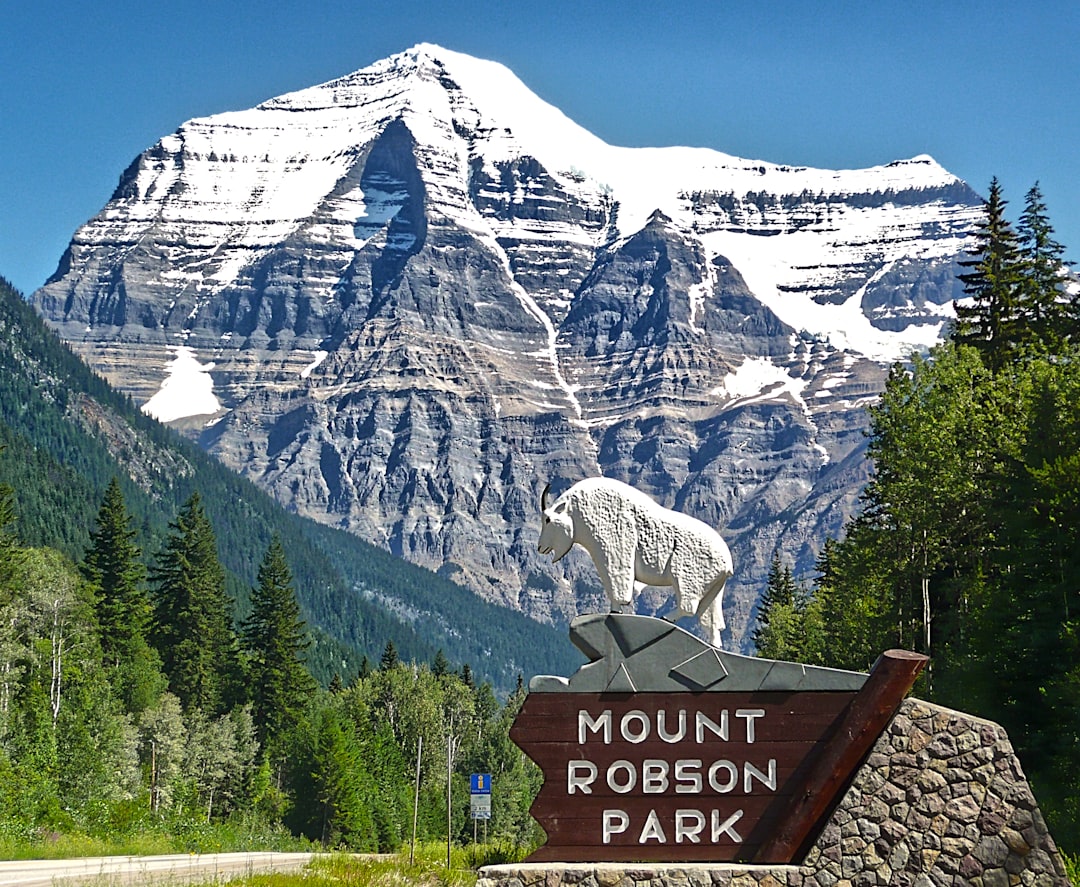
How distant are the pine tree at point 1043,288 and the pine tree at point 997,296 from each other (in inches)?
17.1

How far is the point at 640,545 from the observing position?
24.7 m

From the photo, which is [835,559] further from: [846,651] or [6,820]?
[6,820]

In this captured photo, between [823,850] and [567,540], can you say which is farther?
[567,540]

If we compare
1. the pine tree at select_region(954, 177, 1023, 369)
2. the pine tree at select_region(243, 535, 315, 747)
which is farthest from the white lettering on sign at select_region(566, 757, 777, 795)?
the pine tree at select_region(243, 535, 315, 747)

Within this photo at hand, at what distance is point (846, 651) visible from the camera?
2339 inches

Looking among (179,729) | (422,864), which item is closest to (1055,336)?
(422,864)

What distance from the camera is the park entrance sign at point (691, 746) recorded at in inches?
834

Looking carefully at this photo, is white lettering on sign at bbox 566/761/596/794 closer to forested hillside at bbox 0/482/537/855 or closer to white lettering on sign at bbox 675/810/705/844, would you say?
white lettering on sign at bbox 675/810/705/844

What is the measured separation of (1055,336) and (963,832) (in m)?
34.7

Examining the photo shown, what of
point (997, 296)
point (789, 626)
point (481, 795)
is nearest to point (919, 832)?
point (481, 795)

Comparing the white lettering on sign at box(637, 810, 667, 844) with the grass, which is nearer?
the white lettering on sign at box(637, 810, 667, 844)

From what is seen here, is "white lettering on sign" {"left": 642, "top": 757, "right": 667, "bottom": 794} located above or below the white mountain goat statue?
below

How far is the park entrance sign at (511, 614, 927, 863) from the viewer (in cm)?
2117

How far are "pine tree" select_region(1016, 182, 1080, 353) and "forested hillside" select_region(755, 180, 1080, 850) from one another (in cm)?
7
